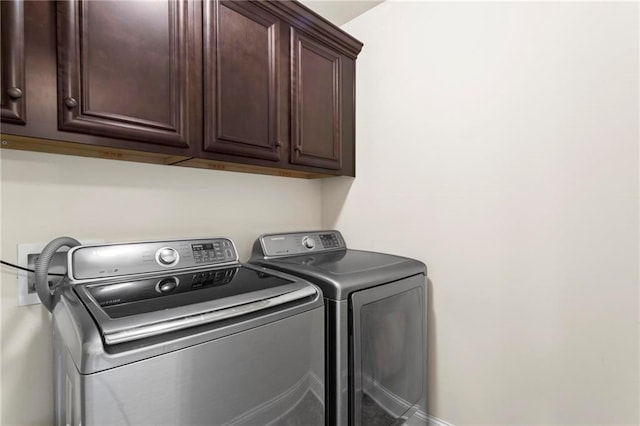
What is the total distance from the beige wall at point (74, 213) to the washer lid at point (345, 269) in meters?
0.37

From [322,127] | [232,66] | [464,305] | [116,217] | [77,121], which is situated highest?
[232,66]

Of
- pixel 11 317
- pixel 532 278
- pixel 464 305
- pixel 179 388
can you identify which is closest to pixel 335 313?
pixel 179 388

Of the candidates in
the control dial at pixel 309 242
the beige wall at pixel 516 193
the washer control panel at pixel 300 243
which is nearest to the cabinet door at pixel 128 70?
the washer control panel at pixel 300 243

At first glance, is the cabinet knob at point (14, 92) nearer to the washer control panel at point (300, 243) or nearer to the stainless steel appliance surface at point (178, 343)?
the stainless steel appliance surface at point (178, 343)

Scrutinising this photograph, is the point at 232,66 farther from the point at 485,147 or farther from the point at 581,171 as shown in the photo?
the point at 581,171

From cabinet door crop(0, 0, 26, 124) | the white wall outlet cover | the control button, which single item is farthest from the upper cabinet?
the control button

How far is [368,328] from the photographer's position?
118cm

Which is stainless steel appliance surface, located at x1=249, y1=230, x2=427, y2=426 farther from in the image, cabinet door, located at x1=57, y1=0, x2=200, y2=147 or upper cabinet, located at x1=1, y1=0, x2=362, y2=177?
cabinet door, located at x1=57, y1=0, x2=200, y2=147

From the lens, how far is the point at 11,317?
40.1 inches

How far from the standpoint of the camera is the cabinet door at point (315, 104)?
1487mm

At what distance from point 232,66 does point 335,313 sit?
3.42 ft

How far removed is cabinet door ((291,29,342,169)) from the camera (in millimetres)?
1487

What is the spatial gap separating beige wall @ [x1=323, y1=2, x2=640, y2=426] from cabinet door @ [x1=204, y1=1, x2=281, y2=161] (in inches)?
25.3

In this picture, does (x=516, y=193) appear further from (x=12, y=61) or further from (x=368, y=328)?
(x=12, y=61)
